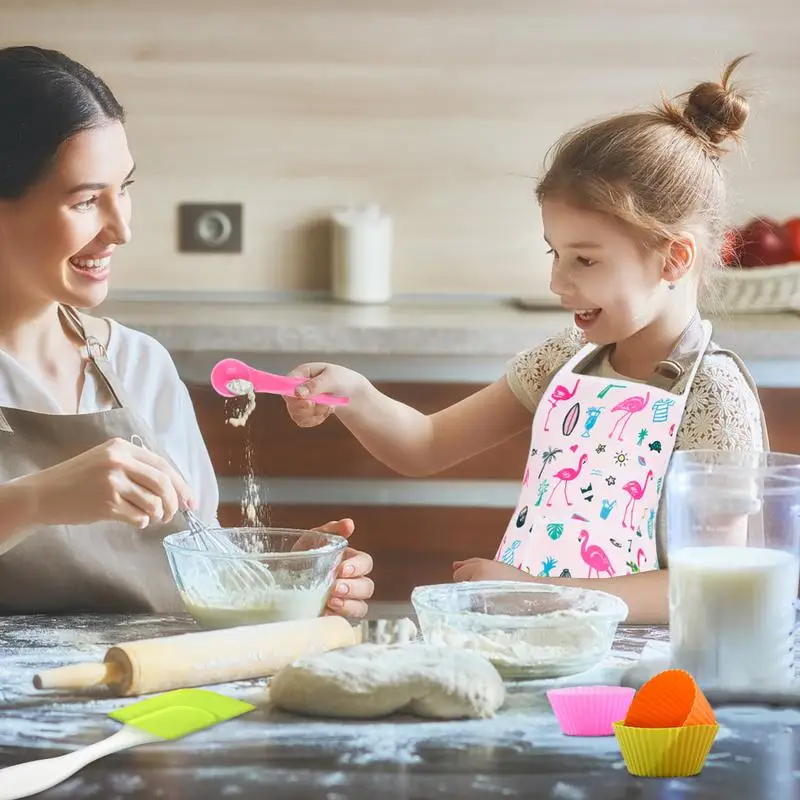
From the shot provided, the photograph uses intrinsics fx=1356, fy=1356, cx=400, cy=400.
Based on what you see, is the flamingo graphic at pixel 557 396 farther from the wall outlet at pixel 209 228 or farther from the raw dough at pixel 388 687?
the wall outlet at pixel 209 228

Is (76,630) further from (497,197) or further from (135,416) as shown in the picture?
(497,197)

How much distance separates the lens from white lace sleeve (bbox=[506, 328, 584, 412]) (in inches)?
74.7

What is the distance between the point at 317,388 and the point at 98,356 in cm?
28

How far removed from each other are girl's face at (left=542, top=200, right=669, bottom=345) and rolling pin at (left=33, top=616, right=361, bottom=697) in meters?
0.68

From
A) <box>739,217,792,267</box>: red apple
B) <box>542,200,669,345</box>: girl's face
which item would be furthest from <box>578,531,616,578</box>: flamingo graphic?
<box>739,217,792,267</box>: red apple

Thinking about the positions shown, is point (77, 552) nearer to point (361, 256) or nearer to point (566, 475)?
point (566, 475)

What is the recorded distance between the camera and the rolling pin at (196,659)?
3.23 feet

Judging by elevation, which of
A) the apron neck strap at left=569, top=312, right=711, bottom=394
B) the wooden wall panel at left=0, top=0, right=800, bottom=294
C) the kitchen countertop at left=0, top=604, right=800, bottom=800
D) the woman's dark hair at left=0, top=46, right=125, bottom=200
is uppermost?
the wooden wall panel at left=0, top=0, right=800, bottom=294

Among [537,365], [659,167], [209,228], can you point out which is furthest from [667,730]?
[209,228]

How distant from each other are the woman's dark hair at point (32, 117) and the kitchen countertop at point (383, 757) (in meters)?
0.72

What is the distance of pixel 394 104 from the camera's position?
10.0 feet

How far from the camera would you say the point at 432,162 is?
3.07 metres

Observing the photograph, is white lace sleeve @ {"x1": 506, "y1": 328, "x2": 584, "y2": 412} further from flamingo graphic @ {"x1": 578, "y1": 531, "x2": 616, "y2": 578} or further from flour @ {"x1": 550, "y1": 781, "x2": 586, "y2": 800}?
flour @ {"x1": 550, "y1": 781, "x2": 586, "y2": 800}

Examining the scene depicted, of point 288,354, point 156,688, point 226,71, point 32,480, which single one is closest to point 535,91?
point 226,71
